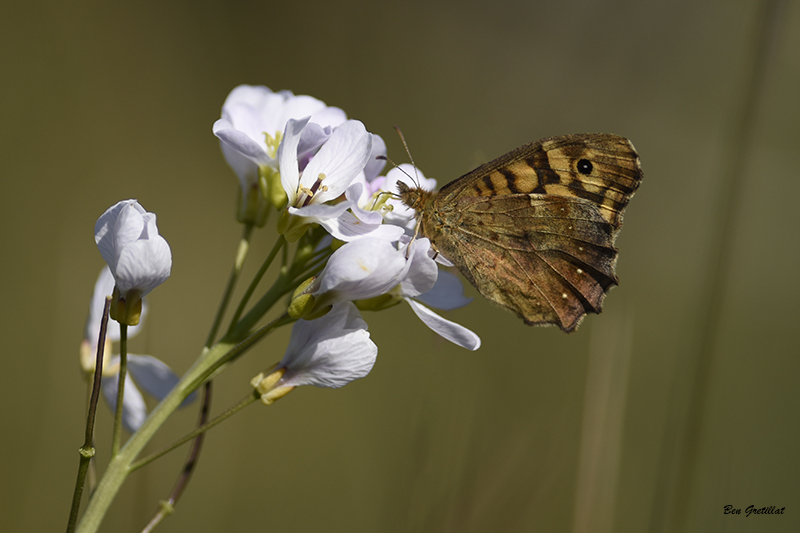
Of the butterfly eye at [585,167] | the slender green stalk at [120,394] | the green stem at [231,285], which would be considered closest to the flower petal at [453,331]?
the green stem at [231,285]

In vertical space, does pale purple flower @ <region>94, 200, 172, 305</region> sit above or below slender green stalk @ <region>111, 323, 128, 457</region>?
above

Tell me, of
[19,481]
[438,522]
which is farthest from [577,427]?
[19,481]

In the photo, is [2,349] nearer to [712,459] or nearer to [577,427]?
[577,427]

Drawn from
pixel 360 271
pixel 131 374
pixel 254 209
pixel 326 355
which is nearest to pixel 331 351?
pixel 326 355

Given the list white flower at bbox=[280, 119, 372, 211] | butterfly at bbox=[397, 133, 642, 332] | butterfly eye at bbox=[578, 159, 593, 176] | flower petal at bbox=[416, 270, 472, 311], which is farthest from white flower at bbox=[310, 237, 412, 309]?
butterfly eye at bbox=[578, 159, 593, 176]

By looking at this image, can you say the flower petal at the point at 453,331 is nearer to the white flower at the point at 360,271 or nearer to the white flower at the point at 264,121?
the white flower at the point at 360,271

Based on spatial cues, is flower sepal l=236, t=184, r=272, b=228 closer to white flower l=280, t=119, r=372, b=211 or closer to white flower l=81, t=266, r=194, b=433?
white flower l=280, t=119, r=372, b=211

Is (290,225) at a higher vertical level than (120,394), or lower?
higher

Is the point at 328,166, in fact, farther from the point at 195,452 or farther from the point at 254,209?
the point at 195,452
